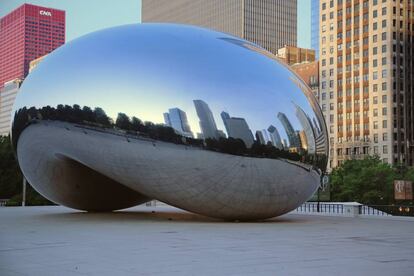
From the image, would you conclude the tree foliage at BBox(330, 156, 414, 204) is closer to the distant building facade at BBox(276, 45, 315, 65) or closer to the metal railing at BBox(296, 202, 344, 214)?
the metal railing at BBox(296, 202, 344, 214)

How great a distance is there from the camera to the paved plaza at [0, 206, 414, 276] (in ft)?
32.2

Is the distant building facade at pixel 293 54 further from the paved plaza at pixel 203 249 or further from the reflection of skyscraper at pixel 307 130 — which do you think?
the paved plaza at pixel 203 249

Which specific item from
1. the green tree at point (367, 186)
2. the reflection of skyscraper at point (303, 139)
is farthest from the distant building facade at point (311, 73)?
the reflection of skyscraper at point (303, 139)

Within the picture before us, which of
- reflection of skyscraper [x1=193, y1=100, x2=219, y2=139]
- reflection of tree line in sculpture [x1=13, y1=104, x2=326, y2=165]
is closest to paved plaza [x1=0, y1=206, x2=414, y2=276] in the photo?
reflection of tree line in sculpture [x1=13, y1=104, x2=326, y2=165]

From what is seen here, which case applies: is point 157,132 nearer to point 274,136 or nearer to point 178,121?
point 178,121

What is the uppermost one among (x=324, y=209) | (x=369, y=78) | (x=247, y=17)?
(x=247, y=17)

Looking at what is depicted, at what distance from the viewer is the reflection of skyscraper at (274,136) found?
718 inches

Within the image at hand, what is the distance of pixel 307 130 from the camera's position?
19297mm

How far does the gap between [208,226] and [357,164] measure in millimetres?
60496

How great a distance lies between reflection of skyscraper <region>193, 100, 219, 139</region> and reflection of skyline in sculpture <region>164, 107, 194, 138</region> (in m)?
0.38

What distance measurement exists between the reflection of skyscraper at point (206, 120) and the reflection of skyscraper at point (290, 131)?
198cm

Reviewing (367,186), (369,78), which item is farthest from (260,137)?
(369,78)

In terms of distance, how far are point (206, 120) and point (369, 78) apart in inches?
4392

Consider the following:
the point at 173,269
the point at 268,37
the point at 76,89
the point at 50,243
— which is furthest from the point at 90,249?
the point at 268,37
